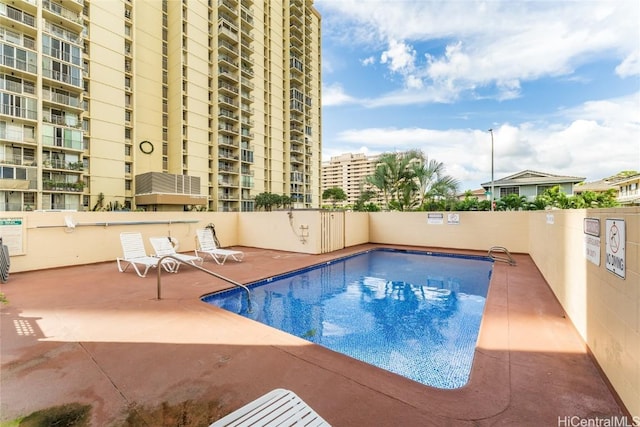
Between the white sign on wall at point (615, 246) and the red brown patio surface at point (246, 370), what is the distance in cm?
109

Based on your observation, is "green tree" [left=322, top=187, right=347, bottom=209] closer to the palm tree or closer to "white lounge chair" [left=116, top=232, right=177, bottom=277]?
the palm tree

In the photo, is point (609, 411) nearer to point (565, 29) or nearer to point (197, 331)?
point (197, 331)

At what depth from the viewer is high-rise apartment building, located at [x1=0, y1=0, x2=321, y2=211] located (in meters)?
21.7

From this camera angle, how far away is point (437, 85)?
17.3 metres

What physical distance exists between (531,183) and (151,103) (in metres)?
37.4

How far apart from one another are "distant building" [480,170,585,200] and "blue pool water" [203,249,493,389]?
20940mm

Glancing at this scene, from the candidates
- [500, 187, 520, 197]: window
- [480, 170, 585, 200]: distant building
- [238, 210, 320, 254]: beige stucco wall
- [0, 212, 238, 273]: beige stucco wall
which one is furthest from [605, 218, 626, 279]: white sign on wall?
[500, 187, 520, 197]: window

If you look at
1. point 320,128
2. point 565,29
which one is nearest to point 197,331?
point 565,29

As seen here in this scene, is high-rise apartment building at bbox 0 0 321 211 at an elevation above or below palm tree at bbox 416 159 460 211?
above

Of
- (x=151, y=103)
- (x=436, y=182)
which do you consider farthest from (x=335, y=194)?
(x=436, y=182)

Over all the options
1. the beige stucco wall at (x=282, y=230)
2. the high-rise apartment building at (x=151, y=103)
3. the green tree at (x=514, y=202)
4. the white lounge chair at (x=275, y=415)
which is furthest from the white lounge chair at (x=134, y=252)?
the high-rise apartment building at (x=151, y=103)

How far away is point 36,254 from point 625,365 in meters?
11.4

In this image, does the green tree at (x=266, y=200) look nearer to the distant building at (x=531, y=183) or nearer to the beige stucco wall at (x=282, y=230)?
the beige stucco wall at (x=282, y=230)

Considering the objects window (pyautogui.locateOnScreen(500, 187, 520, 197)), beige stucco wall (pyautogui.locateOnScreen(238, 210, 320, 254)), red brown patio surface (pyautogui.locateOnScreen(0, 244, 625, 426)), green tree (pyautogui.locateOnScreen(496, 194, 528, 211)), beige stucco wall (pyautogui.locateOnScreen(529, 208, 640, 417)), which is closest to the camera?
beige stucco wall (pyautogui.locateOnScreen(529, 208, 640, 417))
